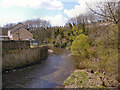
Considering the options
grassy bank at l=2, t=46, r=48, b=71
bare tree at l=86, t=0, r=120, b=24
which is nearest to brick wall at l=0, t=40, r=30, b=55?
grassy bank at l=2, t=46, r=48, b=71

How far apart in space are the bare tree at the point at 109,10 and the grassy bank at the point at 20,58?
30.1ft

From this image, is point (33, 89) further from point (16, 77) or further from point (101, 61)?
point (101, 61)

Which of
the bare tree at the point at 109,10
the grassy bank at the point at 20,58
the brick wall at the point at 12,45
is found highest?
the bare tree at the point at 109,10

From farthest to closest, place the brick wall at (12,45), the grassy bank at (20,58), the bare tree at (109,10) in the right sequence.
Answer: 1. the brick wall at (12,45)
2. the grassy bank at (20,58)
3. the bare tree at (109,10)

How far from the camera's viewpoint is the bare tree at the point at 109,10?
5.21 metres

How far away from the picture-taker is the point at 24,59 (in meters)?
11.1

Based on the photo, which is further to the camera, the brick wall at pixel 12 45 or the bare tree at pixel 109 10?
the brick wall at pixel 12 45

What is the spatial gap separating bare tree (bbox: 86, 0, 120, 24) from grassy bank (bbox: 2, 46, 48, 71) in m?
9.17

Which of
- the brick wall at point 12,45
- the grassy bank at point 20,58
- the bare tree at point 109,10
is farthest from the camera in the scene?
the brick wall at point 12,45

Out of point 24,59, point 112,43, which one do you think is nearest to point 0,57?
point 24,59

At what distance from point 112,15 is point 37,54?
33.1 ft

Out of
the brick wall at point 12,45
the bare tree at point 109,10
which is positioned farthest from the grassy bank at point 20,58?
the bare tree at point 109,10

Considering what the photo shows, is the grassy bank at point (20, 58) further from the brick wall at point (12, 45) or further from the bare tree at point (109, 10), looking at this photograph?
the bare tree at point (109, 10)

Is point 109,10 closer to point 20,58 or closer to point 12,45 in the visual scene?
point 20,58
